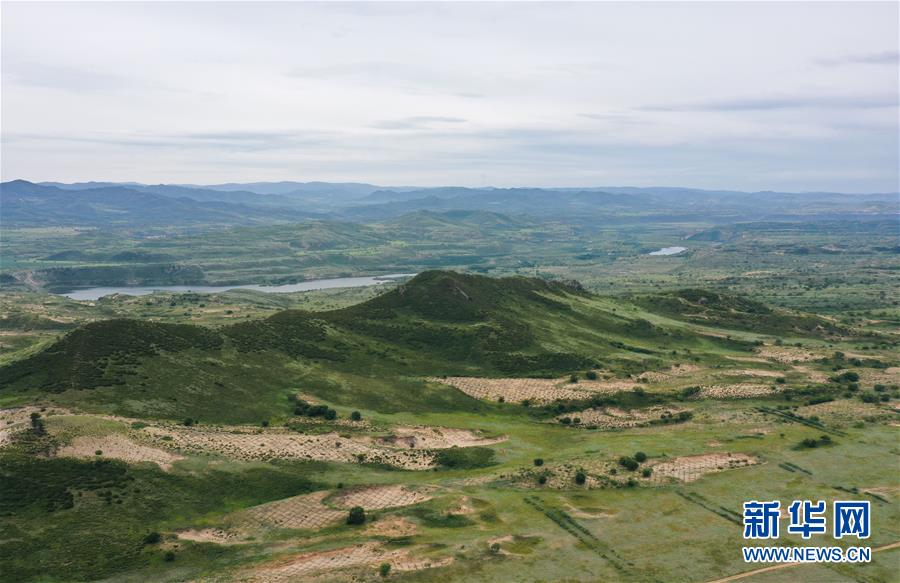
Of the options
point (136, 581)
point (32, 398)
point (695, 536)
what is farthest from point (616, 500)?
point (32, 398)

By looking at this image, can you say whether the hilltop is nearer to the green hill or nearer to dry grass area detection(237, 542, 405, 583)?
the green hill

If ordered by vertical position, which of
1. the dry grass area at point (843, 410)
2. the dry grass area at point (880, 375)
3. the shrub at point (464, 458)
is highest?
the dry grass area at point (880, 375)

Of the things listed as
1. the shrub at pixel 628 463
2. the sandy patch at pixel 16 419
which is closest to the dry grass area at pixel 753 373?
the shrub at pixel 628 463

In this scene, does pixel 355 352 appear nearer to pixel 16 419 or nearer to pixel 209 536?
pixel 16 419

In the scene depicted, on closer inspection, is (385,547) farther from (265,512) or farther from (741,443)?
(741,443)

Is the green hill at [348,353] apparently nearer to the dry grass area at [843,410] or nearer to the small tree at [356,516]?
the small tree at [356,516]

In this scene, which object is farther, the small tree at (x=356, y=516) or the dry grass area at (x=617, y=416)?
the dry grass area at (x=617, y=416)

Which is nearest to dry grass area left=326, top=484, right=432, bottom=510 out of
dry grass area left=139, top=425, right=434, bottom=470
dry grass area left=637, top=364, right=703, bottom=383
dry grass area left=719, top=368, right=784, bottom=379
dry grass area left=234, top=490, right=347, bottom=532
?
dry grass area left=234, top=490, right=347, bottom=532
